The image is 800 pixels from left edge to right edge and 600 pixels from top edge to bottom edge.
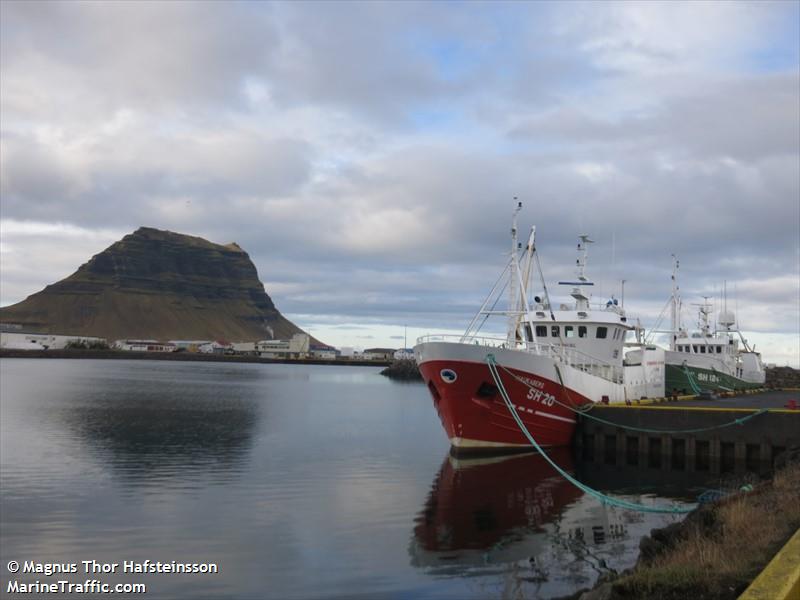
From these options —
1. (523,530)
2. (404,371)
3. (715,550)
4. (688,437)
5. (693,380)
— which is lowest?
(523,530)

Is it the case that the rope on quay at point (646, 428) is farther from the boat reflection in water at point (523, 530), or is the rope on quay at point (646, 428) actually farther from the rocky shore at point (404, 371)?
the rocky shore at point (404, 371)

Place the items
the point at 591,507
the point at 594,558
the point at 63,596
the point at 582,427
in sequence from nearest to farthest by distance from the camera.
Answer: the point at 63,596
the point at 594,558
the point at 591,507
the point at 582,427

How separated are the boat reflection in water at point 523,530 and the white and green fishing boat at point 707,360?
29472 mm

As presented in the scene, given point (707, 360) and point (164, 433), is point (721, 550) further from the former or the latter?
point (707, 360)

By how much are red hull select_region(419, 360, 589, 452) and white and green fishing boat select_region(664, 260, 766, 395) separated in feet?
79.3

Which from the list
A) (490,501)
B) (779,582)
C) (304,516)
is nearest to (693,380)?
(490,501)

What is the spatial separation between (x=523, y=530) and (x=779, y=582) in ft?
43.2

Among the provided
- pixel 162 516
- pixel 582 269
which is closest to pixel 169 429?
pixel 162 516

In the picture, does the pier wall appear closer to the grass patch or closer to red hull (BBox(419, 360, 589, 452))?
red hull (BBox(419, 360, 589, 452))

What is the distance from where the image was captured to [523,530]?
805 inches

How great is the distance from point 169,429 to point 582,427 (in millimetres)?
26684

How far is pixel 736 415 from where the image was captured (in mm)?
31625

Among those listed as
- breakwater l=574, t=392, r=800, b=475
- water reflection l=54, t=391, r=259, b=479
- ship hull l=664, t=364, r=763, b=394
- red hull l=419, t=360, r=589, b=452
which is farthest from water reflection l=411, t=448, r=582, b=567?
ship hull l=664, t=364, r=763, b=394

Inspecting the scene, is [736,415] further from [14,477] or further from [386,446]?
[14,477]
